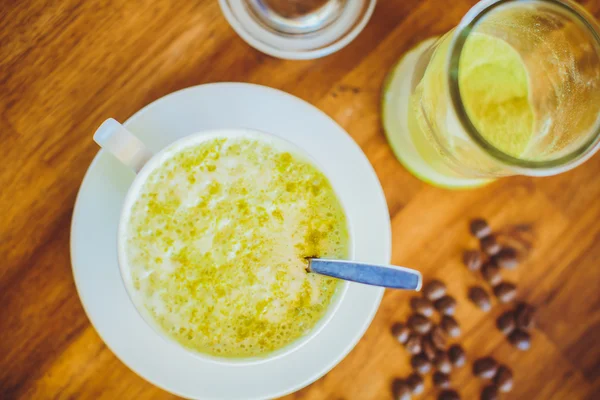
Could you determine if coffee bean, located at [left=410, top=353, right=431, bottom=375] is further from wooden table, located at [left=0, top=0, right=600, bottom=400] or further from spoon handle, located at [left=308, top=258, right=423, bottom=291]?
spoon handle, located at [left=308, top=258, right=423, bottom=291]

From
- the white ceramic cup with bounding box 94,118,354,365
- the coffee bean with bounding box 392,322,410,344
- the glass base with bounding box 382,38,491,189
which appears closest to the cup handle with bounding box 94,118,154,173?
the white ceramic cup with bounding box 94,118,354,365

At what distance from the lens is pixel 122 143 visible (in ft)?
2.48

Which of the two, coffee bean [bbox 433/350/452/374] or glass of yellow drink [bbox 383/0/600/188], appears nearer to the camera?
glass of yellow drink [bbox 383/0/600/188]

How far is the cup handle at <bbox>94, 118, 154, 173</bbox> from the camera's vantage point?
74 centimetres

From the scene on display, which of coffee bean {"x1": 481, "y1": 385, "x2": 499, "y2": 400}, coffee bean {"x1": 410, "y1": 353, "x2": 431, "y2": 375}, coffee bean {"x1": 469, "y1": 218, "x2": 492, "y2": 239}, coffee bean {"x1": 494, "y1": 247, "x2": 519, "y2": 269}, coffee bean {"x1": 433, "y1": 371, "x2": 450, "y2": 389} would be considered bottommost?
coffee bean {"x1": 481, "y1": 385, "x2": 499, "y2": 400}

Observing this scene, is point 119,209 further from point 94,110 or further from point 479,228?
point 479,228

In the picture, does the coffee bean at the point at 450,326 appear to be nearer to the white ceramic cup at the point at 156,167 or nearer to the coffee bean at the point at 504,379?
the coffee bean at the point at 504,379

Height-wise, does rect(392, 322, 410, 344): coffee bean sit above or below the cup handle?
below

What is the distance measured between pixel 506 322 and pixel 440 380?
0.17 meters

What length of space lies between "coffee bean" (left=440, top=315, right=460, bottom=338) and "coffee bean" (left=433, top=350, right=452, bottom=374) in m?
0.04

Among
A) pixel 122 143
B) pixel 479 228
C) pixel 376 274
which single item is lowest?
pixel 479 228

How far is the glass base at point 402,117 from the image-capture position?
3.18ft

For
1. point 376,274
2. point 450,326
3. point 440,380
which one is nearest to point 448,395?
point 440,380

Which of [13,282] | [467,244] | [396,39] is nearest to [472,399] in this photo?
[467,244]
